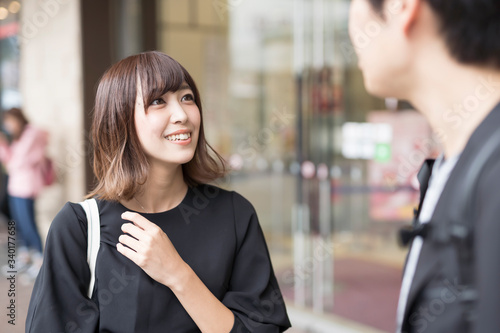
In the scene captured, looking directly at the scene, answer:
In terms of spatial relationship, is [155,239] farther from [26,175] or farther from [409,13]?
[26,175]

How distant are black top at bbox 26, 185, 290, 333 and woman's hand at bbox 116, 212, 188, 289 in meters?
0.09


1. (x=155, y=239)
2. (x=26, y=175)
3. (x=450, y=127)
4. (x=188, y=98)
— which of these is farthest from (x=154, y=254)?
(x=26, y=175)

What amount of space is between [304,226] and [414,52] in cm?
363

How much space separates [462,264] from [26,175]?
16.8ft

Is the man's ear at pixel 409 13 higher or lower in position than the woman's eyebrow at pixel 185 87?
higher

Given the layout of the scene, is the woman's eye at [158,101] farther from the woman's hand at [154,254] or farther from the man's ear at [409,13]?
the man's ear at [409,13]

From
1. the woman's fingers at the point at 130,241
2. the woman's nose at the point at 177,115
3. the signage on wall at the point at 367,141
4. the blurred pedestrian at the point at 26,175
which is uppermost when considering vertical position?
the woman's nose at the point at 177,115

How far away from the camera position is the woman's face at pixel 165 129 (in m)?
1.42

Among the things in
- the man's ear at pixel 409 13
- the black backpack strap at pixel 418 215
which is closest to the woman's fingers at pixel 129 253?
the black backpack strap at pixel 418 215

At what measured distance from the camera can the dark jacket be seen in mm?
659

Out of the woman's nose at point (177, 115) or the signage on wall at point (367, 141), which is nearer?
the woman's nose at point (177, 115)

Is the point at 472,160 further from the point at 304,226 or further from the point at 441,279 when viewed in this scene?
the point at 304,226

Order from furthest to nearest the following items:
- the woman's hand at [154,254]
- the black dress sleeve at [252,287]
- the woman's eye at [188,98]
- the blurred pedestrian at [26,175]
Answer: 1. the blurred pedestrian at [26,175]
2. the woman's eye at [188,98]
3. the black dress sleeve at [252,287]
4. the woman's hand at [154,254]

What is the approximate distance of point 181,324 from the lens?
1.36m
